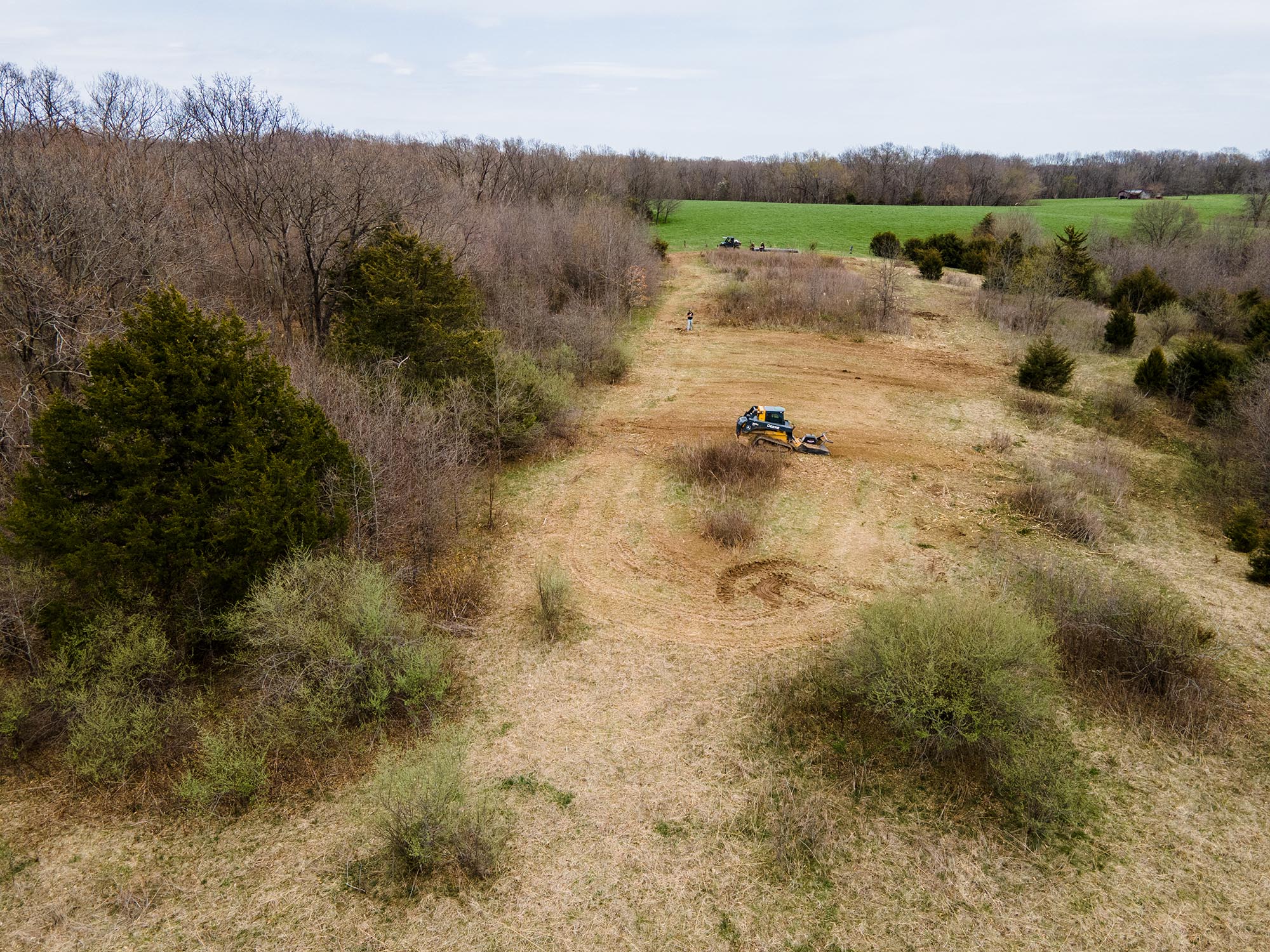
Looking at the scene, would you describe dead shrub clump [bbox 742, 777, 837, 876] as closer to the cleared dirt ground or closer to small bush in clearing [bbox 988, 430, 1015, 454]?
the cleared dirt ground

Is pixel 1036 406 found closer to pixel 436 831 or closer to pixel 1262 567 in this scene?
pixel 1262 567

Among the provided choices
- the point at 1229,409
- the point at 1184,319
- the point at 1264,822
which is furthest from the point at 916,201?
the point at 1264,822

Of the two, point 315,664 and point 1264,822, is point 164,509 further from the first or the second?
point 1264,822

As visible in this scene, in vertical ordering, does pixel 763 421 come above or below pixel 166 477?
below

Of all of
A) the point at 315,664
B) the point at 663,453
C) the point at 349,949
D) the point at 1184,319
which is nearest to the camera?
the point at 349,949

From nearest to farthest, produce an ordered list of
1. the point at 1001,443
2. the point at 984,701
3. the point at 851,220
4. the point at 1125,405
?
the point at 984,701
the point at 1001,443
the point at 1125,405
the point at 851,220

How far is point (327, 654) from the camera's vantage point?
9625 millimetres

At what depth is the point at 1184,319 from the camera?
28.1 metres

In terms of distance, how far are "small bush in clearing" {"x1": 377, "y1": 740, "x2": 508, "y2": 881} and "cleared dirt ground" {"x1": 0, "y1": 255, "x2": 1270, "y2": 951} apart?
1.07 feet

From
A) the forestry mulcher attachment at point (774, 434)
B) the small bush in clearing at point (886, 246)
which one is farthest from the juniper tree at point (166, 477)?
the small bush in clearing at point (886, 246)

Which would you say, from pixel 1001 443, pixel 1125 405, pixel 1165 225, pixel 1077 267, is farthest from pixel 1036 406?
pixel 1165 225

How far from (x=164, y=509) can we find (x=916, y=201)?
275 ft

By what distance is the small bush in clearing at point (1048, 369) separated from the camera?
2305cm

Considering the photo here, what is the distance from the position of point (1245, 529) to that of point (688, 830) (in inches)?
559
